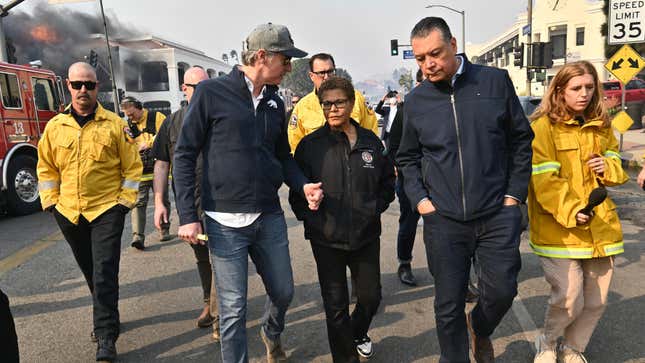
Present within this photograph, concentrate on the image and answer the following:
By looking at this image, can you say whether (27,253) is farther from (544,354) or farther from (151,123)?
(544,354)

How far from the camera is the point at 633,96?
20.8 metres

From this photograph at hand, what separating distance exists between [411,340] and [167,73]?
154ft

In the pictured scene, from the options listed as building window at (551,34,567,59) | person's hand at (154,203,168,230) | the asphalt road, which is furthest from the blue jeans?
building window at (551,34,567,59)

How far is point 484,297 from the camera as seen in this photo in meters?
2.71

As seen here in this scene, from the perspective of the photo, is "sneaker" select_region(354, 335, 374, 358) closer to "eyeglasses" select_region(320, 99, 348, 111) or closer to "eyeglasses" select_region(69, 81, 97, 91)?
"eyeglasses" select_region(320, 99, 348, 111)

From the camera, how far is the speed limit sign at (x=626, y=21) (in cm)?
952

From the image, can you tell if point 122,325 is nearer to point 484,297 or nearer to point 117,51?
point 484,297

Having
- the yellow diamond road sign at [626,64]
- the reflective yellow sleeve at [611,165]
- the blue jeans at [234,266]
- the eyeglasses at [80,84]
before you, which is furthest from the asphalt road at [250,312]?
the yellow diamond road sign at [626,64]

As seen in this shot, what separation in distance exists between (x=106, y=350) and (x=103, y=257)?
2.03ft

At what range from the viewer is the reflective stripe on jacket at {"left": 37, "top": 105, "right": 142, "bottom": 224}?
3.45 m

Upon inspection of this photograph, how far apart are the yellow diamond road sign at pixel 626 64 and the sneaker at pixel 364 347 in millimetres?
10717

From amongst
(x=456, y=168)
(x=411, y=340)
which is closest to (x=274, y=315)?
(x=411, y=340)

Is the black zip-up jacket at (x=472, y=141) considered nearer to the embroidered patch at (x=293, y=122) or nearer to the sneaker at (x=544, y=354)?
the sneaker at (x=544, y=354)

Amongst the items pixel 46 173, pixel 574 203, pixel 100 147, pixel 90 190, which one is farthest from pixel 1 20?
pixel 574 203
